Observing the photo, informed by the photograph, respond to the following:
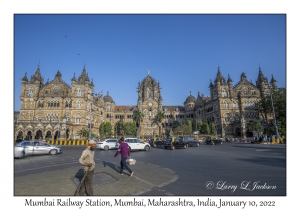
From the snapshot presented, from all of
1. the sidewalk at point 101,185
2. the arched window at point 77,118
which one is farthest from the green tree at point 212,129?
the sidewalk at point 101,185

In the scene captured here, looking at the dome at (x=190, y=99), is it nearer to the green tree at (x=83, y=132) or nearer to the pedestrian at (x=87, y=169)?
the green tree at (x=83, y=132)

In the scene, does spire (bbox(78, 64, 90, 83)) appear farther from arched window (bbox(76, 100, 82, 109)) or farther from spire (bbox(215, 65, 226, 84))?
spire (bbox(215, 65, 226, 84))

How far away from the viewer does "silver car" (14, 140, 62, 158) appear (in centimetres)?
1500

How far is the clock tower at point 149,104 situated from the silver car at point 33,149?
5011 centimetres

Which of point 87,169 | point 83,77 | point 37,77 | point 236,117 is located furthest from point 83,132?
point 236,117

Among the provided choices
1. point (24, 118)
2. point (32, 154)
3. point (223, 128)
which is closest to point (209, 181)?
point (32, 154)

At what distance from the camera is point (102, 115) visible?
2613 inches

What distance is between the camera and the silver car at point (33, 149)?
1500 centimetres

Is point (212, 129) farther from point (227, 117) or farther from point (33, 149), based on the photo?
point (33, 149)

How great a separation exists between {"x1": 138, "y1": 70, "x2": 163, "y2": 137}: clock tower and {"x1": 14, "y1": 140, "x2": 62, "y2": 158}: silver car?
50112 millimetres

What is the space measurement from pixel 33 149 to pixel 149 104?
180ft
